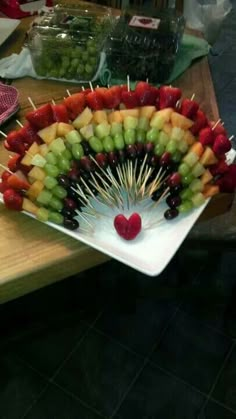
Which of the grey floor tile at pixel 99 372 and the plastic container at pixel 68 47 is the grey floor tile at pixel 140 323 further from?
the plastic container at pixel 68 47

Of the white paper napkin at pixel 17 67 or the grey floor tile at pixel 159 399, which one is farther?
the grey floor tile at pixel 159 399

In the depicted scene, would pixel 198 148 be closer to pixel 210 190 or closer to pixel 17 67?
pixel 210 190

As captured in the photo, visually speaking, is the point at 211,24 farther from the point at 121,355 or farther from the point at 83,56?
the point at 121,355

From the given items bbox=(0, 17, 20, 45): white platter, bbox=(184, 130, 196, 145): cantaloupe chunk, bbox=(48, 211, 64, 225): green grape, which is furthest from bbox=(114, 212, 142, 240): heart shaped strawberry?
bbox=(0, 17, 20, 45): white platter

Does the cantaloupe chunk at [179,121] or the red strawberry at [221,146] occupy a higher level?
the cantaloupe chunk at [179,121]

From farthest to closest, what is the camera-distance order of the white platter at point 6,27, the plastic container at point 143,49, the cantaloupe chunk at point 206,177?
the white platter at point 6,27, the plastic container at point 143,49, the cantaloupe chunk at point 206,177

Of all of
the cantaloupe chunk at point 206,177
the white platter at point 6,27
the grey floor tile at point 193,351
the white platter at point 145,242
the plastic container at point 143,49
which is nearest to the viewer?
the white platter at point 145,242

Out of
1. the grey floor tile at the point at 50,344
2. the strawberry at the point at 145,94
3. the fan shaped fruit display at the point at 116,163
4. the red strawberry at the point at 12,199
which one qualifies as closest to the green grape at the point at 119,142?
the fan shaped fruit display at the point at 116,163
